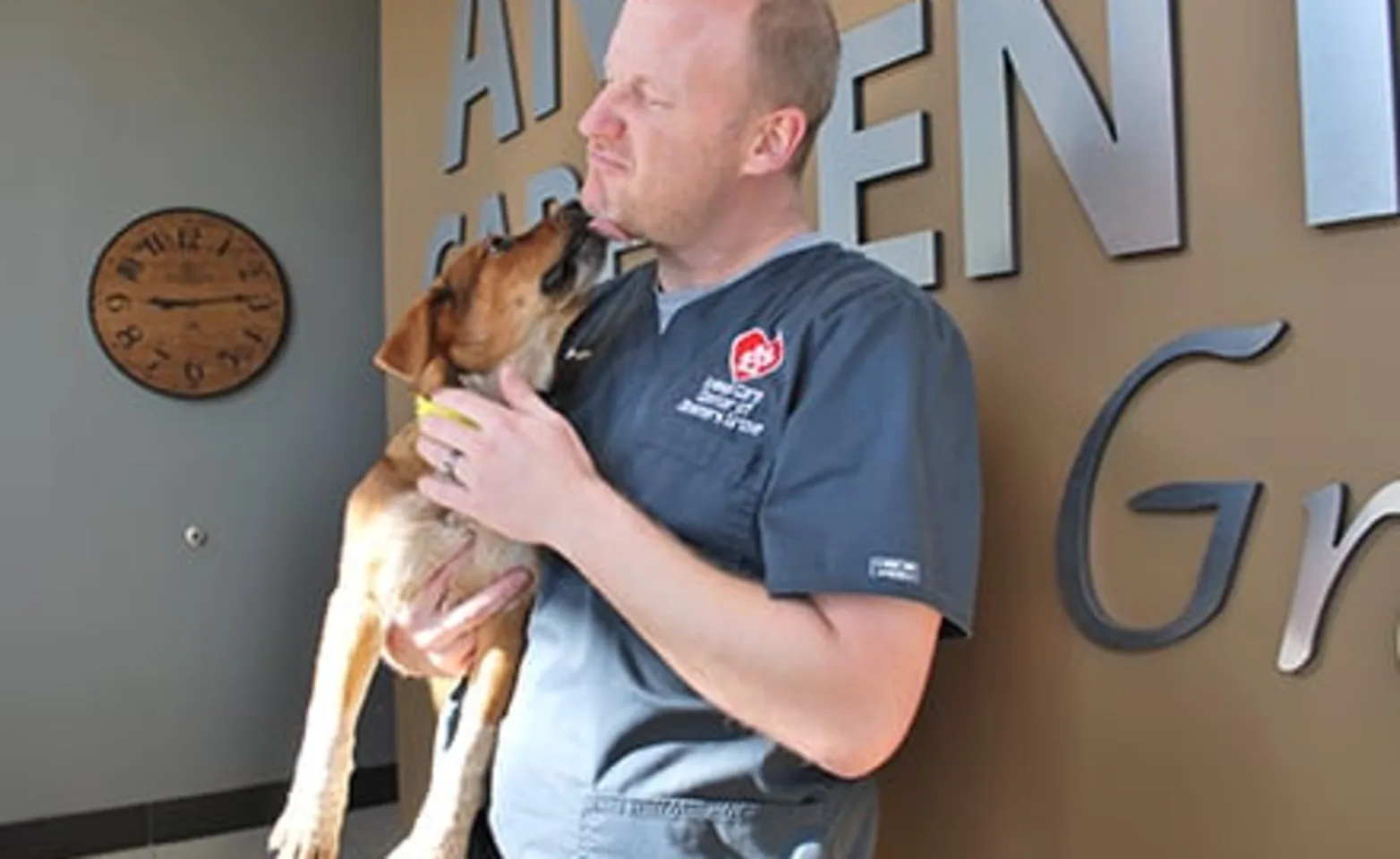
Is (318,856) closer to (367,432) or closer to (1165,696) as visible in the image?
(1165,696)

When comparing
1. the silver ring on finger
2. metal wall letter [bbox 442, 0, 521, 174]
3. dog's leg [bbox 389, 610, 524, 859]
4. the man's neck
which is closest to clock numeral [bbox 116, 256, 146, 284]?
metal wall letter [bbox 442, 0, 521, 174]

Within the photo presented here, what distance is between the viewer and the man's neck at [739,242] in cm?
123

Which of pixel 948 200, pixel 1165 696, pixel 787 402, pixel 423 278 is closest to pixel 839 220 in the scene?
pixel 948 200

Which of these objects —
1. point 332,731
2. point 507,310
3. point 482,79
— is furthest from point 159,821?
point 507,310

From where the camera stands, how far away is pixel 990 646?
1.35 meters

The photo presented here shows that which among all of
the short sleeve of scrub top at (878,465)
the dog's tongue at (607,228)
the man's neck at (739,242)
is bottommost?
the short sleeve of scrub top at (878,465)

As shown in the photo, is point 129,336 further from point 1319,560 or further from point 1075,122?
point 1319,560

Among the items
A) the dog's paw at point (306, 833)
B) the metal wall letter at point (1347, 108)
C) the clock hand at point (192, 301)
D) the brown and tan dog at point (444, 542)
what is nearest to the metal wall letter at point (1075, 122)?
the metal wall letter at point (1347, 108)

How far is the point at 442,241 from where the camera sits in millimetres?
2826

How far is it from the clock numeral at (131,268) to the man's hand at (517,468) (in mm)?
3089

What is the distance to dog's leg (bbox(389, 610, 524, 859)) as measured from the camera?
1.40 metres

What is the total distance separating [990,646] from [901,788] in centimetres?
24

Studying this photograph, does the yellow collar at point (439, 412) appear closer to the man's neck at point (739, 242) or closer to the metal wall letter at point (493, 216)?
the man's neck at point (739, 242)

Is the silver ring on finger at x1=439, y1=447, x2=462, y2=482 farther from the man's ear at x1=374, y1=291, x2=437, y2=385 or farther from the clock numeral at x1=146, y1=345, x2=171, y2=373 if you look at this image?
the clock numeral at x1=146, y1=345, x2=171, y2=373
